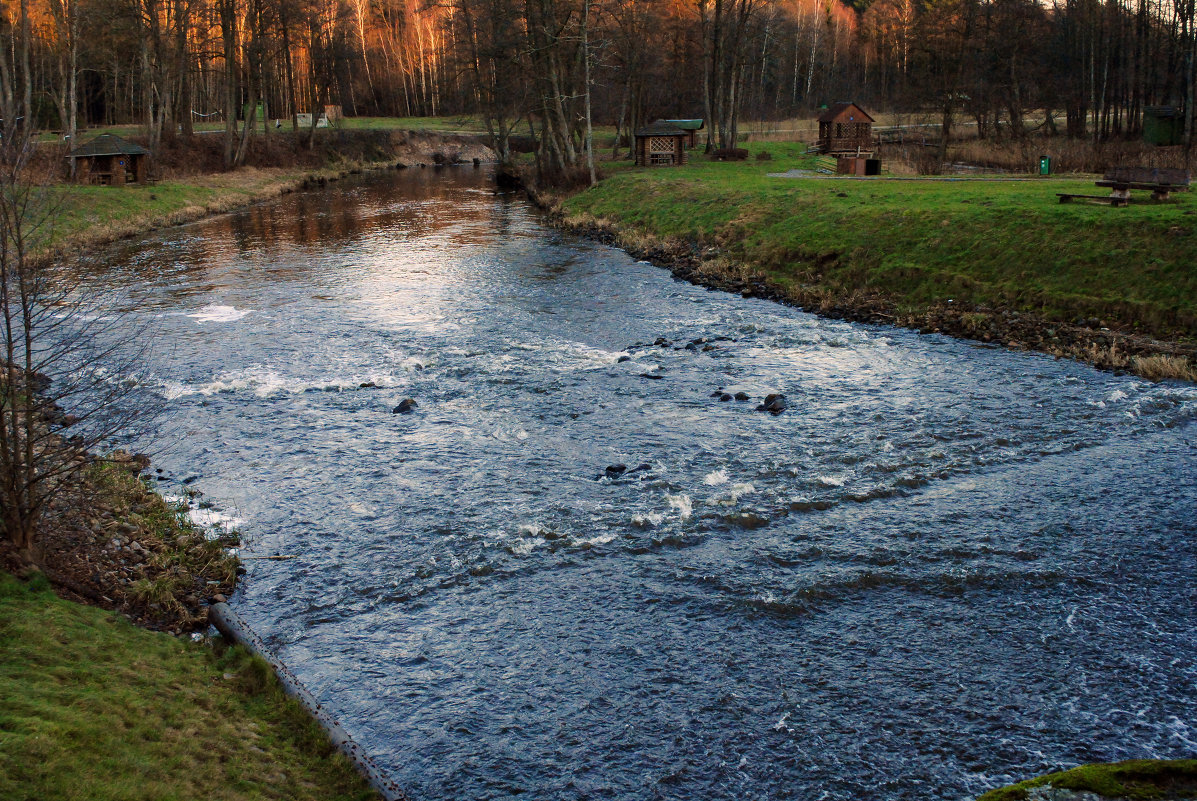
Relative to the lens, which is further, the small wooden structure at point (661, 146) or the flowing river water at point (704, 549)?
the small wooden structure at point (661, 146)

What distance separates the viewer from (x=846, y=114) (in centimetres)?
5794

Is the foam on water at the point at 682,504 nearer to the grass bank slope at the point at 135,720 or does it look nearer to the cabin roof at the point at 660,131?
the grass bank slope at the point at 135,720

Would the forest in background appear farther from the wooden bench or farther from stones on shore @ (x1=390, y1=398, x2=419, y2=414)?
stones on shore @ (x1=390, y1=398, x2=419, y2=414)

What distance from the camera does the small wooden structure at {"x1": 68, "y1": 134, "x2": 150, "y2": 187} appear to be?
4434 cm

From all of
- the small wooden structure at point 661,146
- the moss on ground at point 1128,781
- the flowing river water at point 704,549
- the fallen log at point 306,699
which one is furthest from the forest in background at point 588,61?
the moss on ground at point 1128,781

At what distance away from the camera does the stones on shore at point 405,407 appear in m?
17.5

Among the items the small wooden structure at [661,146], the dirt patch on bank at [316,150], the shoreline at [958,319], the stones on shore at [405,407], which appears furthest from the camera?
the dirt patch on bank at [316,150]

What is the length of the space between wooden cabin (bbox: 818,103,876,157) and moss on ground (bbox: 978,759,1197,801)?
56.0 metres

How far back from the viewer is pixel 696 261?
105ft

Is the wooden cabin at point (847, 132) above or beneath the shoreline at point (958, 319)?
above

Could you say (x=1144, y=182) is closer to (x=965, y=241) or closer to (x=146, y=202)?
(x=965, y=241)

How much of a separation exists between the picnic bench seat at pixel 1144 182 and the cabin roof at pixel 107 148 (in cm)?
4244

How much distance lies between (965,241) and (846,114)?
35189 millimetres

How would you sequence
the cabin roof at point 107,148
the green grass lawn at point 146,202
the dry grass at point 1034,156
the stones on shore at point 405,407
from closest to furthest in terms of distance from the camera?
the stones on shore at point 405,407 → the green grass lawn at point 146,202 → the dry grass at point 1034,156 → the cabin roof at point 107,148
